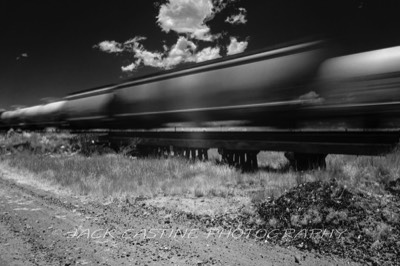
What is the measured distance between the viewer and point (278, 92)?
761cm

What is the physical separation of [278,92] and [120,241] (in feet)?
17.7

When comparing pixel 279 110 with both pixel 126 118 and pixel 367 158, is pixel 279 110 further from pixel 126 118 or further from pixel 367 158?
pixel 126 118

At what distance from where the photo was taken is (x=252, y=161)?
9.13m

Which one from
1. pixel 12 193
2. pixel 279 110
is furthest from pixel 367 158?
pixel 12 193

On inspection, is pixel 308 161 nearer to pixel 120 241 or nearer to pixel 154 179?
pixel 154 179

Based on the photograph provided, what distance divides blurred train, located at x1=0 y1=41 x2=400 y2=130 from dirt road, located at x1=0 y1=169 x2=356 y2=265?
4085 millimetres

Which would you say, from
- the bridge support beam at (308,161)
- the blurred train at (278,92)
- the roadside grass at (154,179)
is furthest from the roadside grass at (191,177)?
the blurred train at (278,92)

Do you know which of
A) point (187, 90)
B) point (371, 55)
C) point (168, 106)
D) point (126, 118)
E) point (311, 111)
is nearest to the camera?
A: point (371, 55)

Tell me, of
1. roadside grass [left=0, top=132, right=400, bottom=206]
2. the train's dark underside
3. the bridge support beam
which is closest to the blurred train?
the train's dark underside

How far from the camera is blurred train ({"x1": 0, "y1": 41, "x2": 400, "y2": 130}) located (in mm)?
6172

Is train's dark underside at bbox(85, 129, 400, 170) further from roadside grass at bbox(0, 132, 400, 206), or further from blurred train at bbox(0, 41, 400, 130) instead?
roadside grass at bbox(0, 132, 400, 206)

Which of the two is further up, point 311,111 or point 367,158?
point 311,111

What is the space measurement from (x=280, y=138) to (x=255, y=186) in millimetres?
1874

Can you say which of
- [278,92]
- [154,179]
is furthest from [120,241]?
[278,92]
